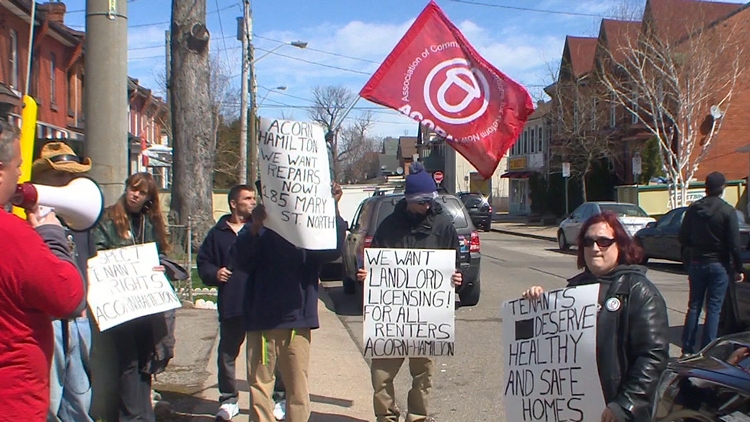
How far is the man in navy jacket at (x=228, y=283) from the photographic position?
5680mm

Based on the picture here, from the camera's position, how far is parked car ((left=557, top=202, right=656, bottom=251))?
2069 cm

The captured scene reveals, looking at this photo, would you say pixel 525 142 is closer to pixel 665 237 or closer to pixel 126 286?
pixel 665 237

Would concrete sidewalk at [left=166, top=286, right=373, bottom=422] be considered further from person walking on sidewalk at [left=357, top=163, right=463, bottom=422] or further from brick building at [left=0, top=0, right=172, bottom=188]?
brick building at [left=0, top=0, right=172, bottom=188]

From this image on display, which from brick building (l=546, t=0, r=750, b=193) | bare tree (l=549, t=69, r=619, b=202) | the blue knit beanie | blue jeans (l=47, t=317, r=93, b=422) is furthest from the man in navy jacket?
bare tree (l=549, t=69, r=619, b=202)

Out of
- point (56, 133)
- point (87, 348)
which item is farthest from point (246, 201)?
point (56, 133)

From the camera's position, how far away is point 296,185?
4.88 metres

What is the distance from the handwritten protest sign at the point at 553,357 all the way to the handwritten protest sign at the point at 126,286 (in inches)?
87.0

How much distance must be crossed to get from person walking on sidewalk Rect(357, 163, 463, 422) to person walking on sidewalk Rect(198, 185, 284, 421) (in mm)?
997

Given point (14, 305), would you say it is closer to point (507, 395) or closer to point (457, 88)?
point (507, 395)

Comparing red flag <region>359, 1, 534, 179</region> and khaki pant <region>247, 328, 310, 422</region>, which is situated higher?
red flag <region>359, 1, 534, 179</region>

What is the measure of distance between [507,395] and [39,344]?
7.93 feet

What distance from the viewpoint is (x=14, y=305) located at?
2.61m

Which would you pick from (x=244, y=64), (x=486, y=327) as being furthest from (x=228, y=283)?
(x=244, y=64)

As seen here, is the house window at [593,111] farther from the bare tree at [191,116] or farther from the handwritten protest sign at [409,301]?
the handwritten protest sign at [409,301]
